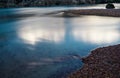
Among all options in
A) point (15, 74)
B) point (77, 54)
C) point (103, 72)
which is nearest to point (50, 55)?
point (77, 54)

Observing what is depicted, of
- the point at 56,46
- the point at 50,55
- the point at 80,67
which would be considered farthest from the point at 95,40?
the point at 80,67

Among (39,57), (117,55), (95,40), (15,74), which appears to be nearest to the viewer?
(15,74)

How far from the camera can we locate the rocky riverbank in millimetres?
18536

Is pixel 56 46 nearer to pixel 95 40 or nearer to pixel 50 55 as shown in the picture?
pixel 50 55

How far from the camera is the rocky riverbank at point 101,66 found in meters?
18.5

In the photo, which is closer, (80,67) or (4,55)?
(80,67)

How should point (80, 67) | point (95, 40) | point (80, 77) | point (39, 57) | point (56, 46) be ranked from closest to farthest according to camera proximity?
point (80, 77), point (80, 67), point (39, 57), point (56, 46), point (95, 40)

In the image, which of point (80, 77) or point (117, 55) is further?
point (117, 55)

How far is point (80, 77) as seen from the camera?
59.9 feet

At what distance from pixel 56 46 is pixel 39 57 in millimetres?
5862

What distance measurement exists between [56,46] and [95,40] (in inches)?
273

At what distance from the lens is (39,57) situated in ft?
84.7

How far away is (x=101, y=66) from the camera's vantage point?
67.4ft

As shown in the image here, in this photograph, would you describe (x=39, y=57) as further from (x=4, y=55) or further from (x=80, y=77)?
(x=80, y=77)
